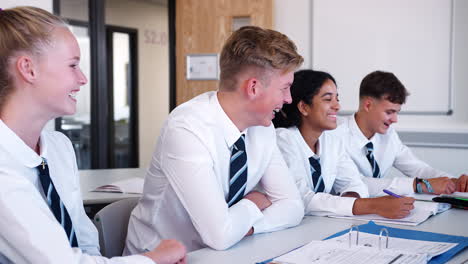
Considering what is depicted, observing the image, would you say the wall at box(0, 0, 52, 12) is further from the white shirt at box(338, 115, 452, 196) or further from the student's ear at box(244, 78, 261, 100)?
the student's ear at box(244, 78, 261, 100)

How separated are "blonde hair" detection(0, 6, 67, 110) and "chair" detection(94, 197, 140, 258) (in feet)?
1.95

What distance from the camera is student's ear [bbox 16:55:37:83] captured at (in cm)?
132

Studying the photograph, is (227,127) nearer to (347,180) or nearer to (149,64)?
(347,180)

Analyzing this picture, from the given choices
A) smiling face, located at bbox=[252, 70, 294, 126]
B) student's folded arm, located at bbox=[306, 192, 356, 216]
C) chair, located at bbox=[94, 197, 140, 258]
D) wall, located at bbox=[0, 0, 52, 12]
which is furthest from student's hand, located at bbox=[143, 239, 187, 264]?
wall, located at bbox=[0, 0, 52, 12]

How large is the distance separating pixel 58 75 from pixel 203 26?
4138 millimetres

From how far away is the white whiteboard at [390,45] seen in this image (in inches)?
178

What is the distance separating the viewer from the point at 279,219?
1.78 meters

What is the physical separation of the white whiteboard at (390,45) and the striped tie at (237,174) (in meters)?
3.18

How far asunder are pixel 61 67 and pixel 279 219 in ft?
2.82

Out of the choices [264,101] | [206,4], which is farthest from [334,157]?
[206,4]

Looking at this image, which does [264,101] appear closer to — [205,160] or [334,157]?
[205,160]

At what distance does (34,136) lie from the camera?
4.69 feet

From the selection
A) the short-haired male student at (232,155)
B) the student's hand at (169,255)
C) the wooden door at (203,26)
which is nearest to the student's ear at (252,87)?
the short-haired male student at (232,155)

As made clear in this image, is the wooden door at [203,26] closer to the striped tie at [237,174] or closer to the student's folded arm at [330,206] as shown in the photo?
the student's folded arm at [330,206]
